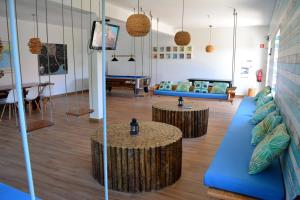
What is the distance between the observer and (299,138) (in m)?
1.82

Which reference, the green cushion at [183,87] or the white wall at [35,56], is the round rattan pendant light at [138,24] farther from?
the white wall at [35,56]

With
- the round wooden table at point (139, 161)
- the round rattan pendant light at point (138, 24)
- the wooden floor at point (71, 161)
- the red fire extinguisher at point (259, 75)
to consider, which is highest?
the round rattan pendant light at point (138, 24)

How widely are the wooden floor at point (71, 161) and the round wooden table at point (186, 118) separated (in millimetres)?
197

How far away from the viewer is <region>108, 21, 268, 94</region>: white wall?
34.6 ft

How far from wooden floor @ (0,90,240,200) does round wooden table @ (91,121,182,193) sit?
0.11 m

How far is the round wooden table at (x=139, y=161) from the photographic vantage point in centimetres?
281

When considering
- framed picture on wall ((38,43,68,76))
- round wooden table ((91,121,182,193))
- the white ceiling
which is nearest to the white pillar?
the white ceiling

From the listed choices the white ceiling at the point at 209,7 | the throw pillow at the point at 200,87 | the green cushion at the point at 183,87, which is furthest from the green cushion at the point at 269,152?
the green cushion at the point at 183,87

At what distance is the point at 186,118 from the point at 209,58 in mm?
7235

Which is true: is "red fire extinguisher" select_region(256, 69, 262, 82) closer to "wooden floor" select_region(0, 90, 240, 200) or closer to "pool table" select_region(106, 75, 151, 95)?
"wooden floor" select_region(0, 90, 240, 200)

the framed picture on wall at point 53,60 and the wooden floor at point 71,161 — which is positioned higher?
the framed picture on wall at point 53,60

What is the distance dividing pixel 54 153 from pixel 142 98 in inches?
246

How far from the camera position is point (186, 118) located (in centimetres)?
490

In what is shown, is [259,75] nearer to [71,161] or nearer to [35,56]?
[71,161]
